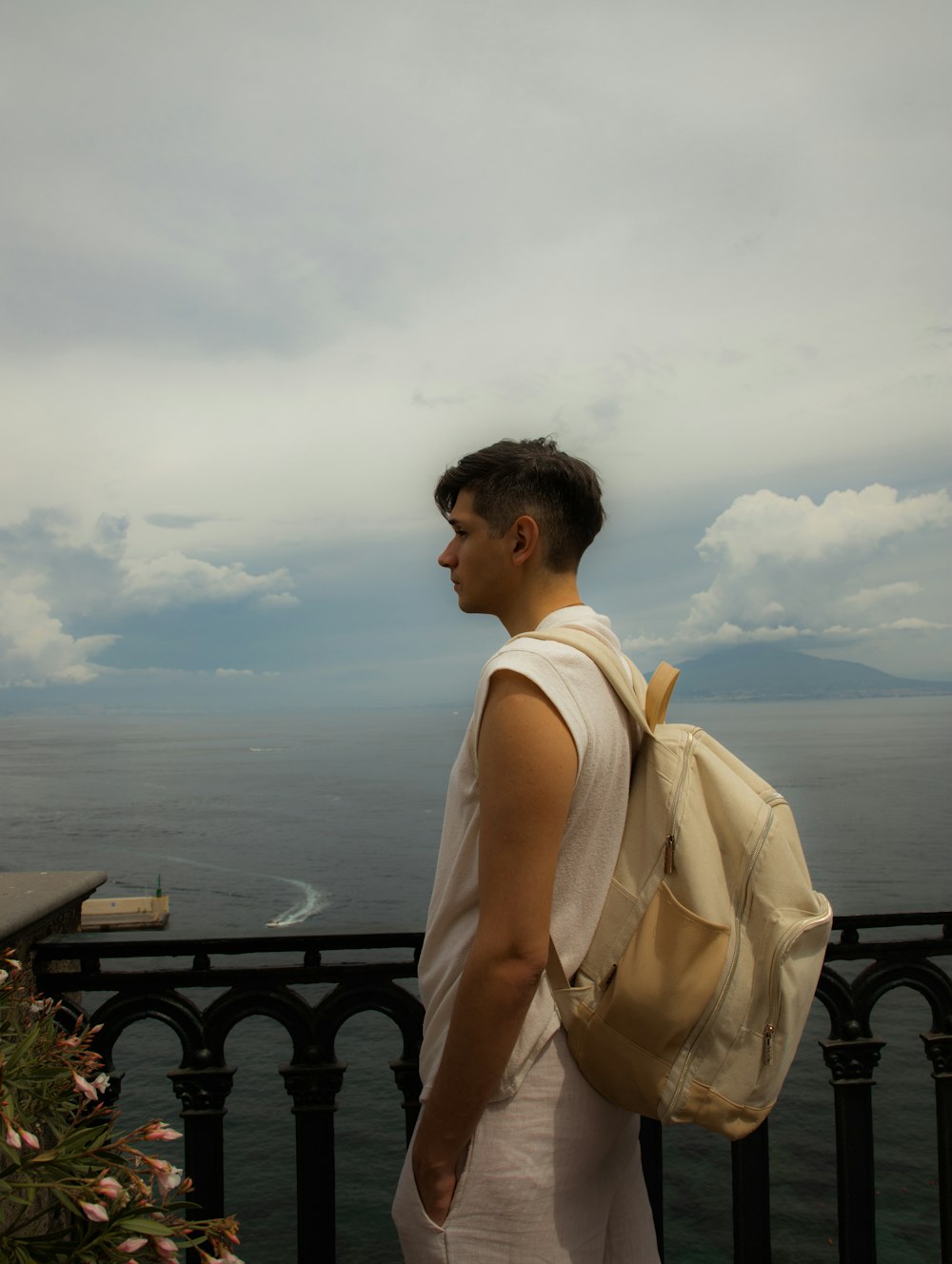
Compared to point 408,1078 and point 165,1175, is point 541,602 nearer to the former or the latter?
point 165,1175

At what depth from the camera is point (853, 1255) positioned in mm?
2732

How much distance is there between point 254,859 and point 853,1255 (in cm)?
7324

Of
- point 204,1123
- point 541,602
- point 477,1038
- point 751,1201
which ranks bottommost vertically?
point 751,1201

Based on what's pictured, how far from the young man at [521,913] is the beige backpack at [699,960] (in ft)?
0.20

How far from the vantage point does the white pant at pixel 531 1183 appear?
185 centimetres

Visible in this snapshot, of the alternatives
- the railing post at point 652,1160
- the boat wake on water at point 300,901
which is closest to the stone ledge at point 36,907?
the railing post at point 652,1160

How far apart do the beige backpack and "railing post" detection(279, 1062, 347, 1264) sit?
1.05m

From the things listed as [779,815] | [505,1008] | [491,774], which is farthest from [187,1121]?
[779,815]

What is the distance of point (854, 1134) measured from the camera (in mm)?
2791

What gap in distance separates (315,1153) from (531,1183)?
1070mm

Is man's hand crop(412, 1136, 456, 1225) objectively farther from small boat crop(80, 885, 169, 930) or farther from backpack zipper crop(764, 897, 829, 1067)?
small boat crop(80, 885, 169, 930)

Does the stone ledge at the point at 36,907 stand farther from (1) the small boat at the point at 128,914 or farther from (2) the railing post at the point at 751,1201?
(1) the small boat at the point at 128,914

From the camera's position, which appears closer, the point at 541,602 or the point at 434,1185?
the point at 434,1185

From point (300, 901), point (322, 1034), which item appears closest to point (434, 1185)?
point (322, 1034)
